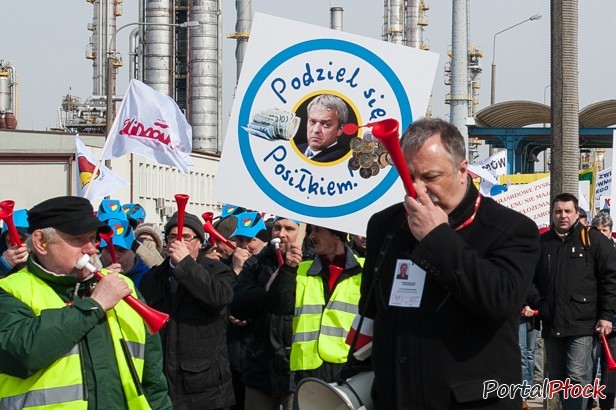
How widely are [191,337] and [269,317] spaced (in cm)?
75

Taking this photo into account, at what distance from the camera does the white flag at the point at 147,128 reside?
10570 millimetres

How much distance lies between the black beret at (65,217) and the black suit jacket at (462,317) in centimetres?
122

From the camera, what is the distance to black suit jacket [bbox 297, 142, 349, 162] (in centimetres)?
612

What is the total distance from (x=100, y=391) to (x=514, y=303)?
1551mm

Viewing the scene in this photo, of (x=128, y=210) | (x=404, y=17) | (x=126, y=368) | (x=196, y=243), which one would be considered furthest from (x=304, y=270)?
(x=404, y=17)

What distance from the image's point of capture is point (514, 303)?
369 centimetres

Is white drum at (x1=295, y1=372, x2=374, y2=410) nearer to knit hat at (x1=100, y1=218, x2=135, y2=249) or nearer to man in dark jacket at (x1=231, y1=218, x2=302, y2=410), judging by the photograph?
man in dark jacket at (x1=231, y1=218, x2=302, y2=410)

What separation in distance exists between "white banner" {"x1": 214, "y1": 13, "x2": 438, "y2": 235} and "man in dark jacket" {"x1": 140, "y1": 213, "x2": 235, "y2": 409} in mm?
767

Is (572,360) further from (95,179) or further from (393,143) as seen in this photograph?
(95,179)

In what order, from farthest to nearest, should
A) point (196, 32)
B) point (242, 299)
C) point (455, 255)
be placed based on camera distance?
point (196, 32) < point (242, 299) < point (455, 255)

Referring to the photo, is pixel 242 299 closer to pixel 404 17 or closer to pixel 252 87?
pixel 252 87

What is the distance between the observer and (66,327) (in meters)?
4.20

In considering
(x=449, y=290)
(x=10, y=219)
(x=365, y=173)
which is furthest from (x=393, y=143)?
(x=10, y=219)

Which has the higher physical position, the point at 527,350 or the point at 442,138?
the point at 442,138
